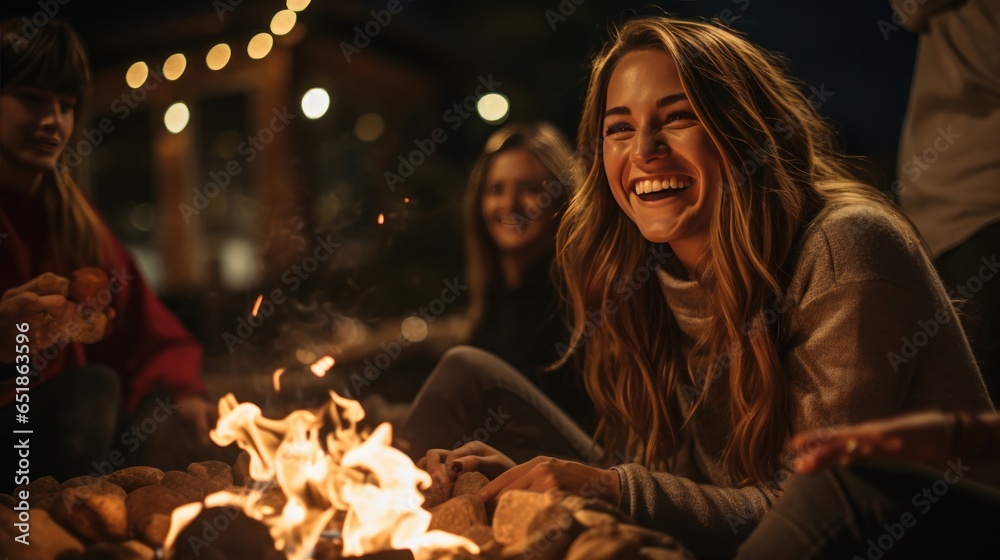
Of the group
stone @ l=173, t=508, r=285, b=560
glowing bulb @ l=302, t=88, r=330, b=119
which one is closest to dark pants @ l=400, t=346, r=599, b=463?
stone @ l=173, t=508, r=285, b=560

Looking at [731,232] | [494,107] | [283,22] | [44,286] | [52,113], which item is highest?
[283,22]

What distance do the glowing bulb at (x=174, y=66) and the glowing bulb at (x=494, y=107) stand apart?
2.84m

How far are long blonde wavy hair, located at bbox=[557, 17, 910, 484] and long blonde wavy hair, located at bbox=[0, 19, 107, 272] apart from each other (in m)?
1.53

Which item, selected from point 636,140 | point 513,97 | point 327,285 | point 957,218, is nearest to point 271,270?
point 327,285

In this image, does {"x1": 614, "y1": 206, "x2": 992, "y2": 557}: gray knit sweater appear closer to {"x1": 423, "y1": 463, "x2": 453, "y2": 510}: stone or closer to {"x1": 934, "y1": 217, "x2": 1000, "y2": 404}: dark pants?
{"x1": 423, "y1": 463, "x2": 453, "y2": 510}: stone

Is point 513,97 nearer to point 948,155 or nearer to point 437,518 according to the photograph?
point 948,155

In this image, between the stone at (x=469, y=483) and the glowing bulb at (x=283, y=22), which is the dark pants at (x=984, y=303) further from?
the glowing bulb at (x=283, y=22)

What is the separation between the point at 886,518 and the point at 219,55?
6674 mm

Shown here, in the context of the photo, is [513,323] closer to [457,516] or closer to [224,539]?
[457,516]

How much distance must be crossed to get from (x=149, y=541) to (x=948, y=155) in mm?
2483

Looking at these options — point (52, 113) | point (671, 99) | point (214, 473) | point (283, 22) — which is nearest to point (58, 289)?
point (52, 113)

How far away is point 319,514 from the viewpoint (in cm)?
168

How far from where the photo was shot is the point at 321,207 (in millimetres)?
6652

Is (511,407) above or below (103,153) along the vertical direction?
below
